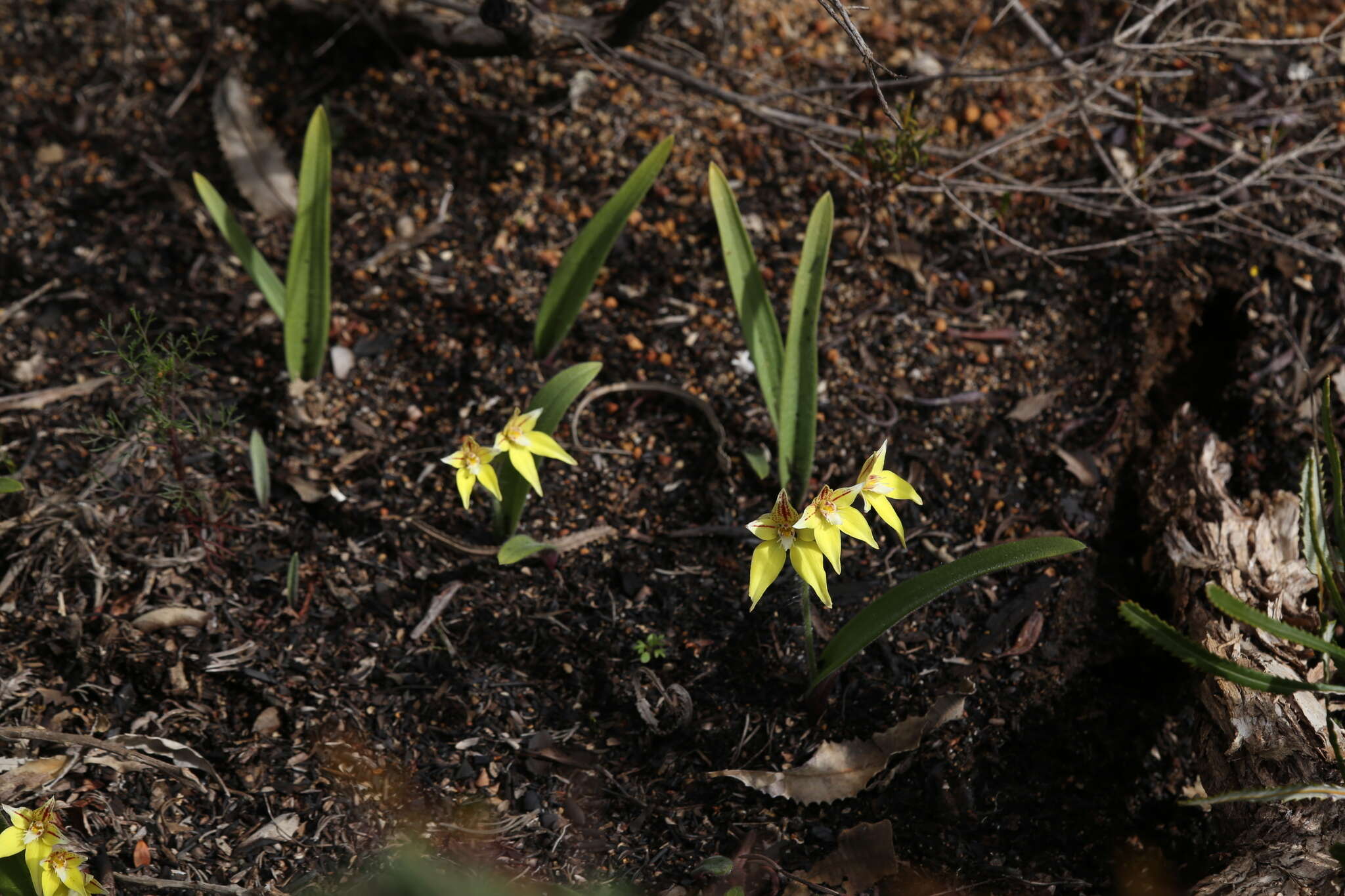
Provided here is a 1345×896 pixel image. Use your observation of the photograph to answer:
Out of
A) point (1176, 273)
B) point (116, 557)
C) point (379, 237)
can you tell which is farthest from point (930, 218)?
point (116, 557)

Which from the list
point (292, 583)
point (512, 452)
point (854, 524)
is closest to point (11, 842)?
point (292, 583)

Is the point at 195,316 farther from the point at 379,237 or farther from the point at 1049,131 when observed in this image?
the point at 1049,131

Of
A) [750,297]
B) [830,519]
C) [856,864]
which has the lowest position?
[856,864]

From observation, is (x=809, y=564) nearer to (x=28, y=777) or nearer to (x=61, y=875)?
(x=61, y=875)

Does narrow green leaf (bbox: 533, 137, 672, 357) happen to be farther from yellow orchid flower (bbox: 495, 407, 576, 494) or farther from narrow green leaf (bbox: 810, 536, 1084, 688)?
narrow green leaf (bbox: 810, 536, 1084, 688)

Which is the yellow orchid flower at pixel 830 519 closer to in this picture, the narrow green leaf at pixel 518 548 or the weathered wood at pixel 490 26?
the narrow green leaf at pixel 518 548

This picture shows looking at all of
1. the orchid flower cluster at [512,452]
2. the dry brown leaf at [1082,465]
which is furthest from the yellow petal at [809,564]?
the dry brown leaf at [1082,465]
